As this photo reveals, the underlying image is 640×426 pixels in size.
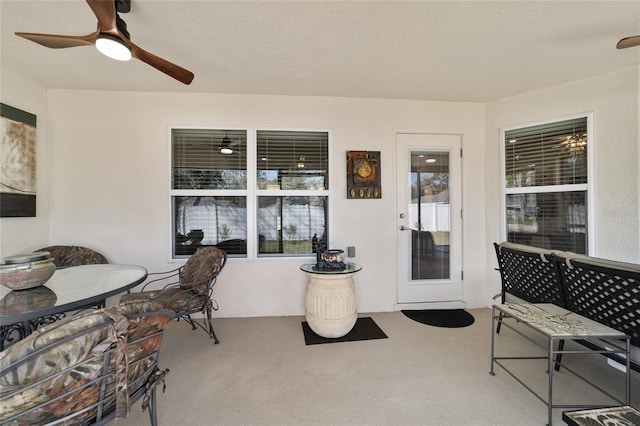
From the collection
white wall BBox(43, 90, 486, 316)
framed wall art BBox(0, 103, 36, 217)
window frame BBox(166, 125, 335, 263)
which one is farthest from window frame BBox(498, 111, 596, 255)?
framed wall art BBox(0, 103, 36, 217)

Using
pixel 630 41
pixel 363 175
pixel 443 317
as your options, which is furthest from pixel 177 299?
pixel 630 41

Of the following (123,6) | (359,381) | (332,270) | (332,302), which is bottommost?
(359,381)

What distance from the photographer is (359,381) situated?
1.91 metres

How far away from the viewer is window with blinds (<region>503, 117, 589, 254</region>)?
272cm

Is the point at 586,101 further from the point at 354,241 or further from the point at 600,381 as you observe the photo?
the point at 354,241

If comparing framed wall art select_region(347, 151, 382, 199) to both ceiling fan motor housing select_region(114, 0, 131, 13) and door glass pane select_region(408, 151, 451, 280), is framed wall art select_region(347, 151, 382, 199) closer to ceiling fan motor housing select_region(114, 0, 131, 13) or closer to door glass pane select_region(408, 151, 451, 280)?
door glass pane select_region(408, 151, 451, 280)

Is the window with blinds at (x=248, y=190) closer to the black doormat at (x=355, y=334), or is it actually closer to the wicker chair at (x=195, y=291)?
the wicker chair at (x=195, y=291)

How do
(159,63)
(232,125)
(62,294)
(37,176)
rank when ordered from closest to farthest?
(62,294) < (159,63) < (37,176) < (232,125)

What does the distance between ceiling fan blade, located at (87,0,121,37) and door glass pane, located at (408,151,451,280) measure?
10.1ft

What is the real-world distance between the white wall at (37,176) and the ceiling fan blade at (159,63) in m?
1.93

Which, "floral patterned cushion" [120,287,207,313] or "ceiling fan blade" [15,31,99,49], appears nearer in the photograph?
"ceiling fan blade" [15,31,99,49]

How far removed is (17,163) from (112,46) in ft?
6.59

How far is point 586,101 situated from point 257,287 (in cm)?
419

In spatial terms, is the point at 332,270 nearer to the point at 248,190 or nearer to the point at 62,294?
the point at 248,190
